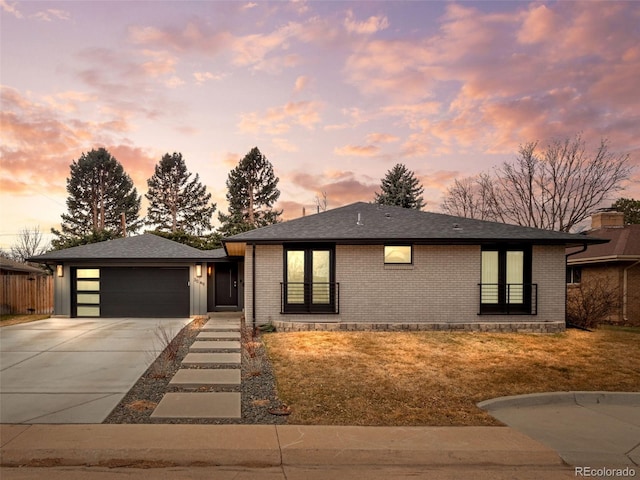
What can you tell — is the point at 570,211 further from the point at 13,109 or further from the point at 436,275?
the point at 13,109

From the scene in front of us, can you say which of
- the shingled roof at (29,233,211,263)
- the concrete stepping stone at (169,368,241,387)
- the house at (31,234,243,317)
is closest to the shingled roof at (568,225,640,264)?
the concrete stepping stone at (169,368,241,387)

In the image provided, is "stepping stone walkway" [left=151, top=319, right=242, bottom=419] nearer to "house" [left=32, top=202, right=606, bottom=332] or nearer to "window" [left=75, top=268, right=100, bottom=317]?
"house" [left=32, top=202, right=606, bottom=332]

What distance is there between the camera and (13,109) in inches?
531

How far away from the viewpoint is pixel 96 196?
3819 cm

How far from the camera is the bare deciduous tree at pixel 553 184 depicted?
26.0 metres

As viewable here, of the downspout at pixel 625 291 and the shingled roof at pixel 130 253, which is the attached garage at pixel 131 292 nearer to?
the shingled roof at pixel 130 253

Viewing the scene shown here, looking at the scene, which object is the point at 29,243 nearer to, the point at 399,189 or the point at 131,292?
the point at 131,292

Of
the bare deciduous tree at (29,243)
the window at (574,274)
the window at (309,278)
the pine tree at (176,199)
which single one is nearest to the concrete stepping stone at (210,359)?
the window at (309,278)

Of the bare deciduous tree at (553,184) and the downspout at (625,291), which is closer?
the downspout at (625,291)

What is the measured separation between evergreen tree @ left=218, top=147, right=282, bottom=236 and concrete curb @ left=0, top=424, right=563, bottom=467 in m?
33.9

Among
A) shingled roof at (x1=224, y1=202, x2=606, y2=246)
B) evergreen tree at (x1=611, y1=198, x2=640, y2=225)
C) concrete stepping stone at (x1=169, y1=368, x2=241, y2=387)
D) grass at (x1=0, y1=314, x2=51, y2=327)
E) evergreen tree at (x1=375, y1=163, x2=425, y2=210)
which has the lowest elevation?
grass at (x1=0, y1=314, x2=51, y2=327)

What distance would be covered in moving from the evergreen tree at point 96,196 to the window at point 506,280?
115 ft

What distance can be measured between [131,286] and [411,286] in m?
11.0

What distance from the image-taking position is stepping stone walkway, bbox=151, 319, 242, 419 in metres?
5.30
